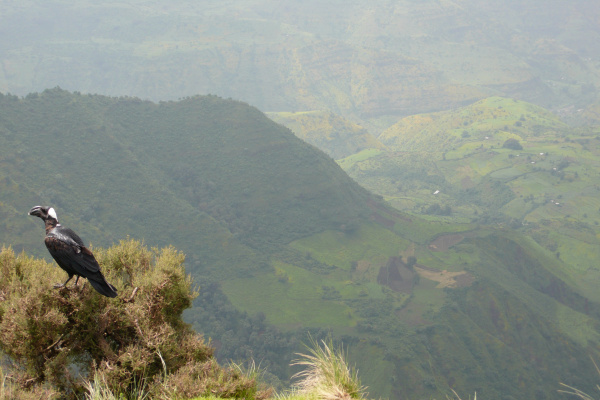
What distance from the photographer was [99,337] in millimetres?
12844

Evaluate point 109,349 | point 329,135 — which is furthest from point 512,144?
point 109,349

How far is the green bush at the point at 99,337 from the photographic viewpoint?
37.8 feet

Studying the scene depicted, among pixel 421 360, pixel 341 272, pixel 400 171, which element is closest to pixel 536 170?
pixel 400 171

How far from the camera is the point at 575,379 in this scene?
68.2 metres

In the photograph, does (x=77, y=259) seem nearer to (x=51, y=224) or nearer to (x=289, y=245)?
(x=51, y=224)

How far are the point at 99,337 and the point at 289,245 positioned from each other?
7753 cm

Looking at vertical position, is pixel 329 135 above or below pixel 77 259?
below

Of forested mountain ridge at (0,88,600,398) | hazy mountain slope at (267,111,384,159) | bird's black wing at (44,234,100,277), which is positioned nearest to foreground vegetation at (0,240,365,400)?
bird's black wing at (44,234,100,277)

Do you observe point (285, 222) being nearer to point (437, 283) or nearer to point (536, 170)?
point (437, 283)

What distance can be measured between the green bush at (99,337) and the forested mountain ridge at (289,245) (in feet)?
164

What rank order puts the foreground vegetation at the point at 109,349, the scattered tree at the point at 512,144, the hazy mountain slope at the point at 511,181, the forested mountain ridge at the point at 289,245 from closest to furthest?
the foreground vegetation at the point at 109,349 < the forested mountain ridge at the point at 289,245 < the hazy mountain slope at the point at 511,181 < the scattered tree at the point at 512,144

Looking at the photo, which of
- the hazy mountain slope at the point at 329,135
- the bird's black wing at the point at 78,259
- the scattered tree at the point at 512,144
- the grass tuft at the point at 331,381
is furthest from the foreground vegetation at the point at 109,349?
the hazy mountain slope at the point at 329,135

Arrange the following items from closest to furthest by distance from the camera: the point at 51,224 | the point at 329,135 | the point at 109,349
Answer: the point at 51,224 < the point at 109,349 < the point at 329,135

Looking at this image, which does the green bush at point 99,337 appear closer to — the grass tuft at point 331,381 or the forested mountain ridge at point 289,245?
the grass tuft at point 331,381
